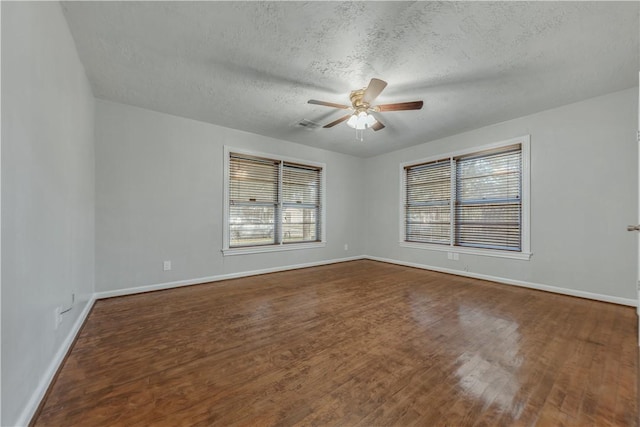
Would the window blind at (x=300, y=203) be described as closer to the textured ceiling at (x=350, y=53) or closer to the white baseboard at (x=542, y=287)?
the textured ceiling at (x=350, y=53)

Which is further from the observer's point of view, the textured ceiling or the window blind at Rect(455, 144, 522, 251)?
the window blind at Rect(455, 144, 522, 251)

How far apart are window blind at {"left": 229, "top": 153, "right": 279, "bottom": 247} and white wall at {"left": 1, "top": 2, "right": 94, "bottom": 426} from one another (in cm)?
210

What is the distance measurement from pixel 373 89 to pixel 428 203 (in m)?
3.21

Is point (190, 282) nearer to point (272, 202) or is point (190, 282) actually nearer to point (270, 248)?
point (270, 248)

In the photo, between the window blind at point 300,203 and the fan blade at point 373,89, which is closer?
the fan blade at point 373,89

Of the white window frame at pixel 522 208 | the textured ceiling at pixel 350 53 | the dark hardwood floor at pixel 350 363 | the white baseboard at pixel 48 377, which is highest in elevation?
the textured ceiling at pixel 350 53

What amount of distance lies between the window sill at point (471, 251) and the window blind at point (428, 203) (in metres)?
0.12

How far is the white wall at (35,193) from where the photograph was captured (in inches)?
44.2

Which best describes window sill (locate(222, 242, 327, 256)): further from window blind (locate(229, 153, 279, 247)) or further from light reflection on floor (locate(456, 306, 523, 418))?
light reflection on floor (locate(456, 306, 523, 418))

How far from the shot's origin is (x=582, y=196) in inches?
124

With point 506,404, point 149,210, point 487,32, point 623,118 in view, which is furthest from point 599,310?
point 149,210

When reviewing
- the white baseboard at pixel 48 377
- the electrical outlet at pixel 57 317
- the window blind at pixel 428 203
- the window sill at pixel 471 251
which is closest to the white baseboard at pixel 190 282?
the white baseboard at pixel 48 377

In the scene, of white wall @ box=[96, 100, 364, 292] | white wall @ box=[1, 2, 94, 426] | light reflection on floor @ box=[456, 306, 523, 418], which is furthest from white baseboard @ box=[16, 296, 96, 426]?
light reflection on floor @ box=[456, 306, 523, 418]

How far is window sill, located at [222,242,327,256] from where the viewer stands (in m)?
4.11
